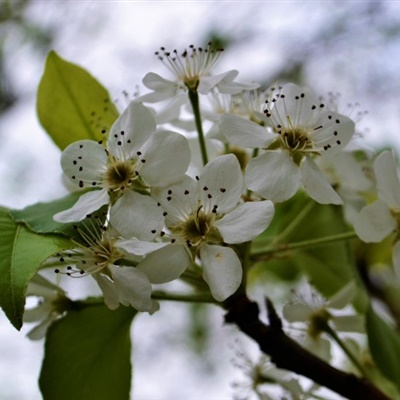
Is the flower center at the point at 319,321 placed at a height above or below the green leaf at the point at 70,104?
below

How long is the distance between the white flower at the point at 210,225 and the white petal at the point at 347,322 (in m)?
0.24

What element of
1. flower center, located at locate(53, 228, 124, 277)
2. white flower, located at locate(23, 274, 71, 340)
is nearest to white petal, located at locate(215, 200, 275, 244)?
flower center, located at locate(53, 228, 124, 277)

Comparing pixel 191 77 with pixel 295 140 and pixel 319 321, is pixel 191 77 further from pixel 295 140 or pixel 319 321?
pixel 319 321

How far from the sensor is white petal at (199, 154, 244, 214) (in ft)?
2.09

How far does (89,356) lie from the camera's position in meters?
0.75

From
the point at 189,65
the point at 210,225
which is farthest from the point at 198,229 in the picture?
the point at 189,65

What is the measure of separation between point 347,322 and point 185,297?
24 centimetres

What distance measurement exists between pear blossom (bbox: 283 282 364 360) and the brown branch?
0.36 ft

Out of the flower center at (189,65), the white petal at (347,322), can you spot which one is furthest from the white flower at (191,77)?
the white petal at (347,322)

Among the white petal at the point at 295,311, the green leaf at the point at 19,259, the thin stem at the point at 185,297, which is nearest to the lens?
the green leaf at the point at 19,259

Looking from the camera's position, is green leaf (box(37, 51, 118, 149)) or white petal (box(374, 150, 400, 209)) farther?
green leaf (box(37, 51, 118, 149))

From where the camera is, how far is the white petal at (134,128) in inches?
26.2

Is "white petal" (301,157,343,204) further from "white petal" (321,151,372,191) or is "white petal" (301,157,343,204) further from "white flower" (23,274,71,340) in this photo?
"white flower" (23,274,71,340)

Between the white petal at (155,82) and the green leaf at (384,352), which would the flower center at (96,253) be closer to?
the white petal at (155,82)
